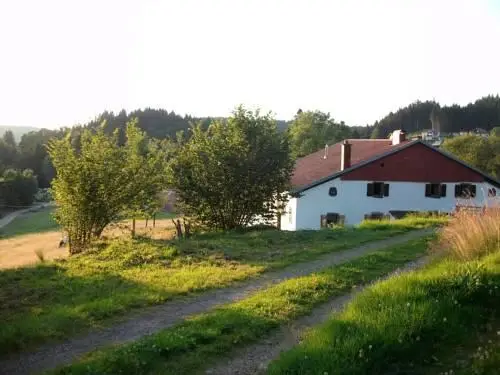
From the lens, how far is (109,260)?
45.6 feet

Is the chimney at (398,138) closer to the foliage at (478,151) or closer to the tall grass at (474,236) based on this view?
the foliage at (478,151)

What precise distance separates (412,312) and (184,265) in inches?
286

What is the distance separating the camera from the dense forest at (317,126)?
259 ft

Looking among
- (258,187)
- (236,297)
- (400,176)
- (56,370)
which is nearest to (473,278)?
(236,297)

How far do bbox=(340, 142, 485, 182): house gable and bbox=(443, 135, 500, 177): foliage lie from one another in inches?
901

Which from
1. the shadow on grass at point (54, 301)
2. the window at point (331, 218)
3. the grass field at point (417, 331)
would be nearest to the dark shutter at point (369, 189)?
the window at point (331, 218)

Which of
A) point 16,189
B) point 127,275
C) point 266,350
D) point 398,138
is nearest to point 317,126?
point 398,138

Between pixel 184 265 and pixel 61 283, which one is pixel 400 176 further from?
pixel 61 283

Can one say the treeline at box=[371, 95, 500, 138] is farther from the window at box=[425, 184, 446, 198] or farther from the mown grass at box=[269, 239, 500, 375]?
the mown grass at box=[269, 239, 500, 375]

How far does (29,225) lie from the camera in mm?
61500

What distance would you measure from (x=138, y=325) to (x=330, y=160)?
37809 millimetres

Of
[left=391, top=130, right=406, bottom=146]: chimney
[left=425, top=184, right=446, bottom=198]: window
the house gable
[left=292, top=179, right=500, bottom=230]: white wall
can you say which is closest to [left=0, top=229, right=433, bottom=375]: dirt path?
[left=292, top=179, right=500, bottom=230]: white wall

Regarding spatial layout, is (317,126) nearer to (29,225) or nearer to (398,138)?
(398,138)

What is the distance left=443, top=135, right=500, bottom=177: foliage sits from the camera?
61.9 meters
